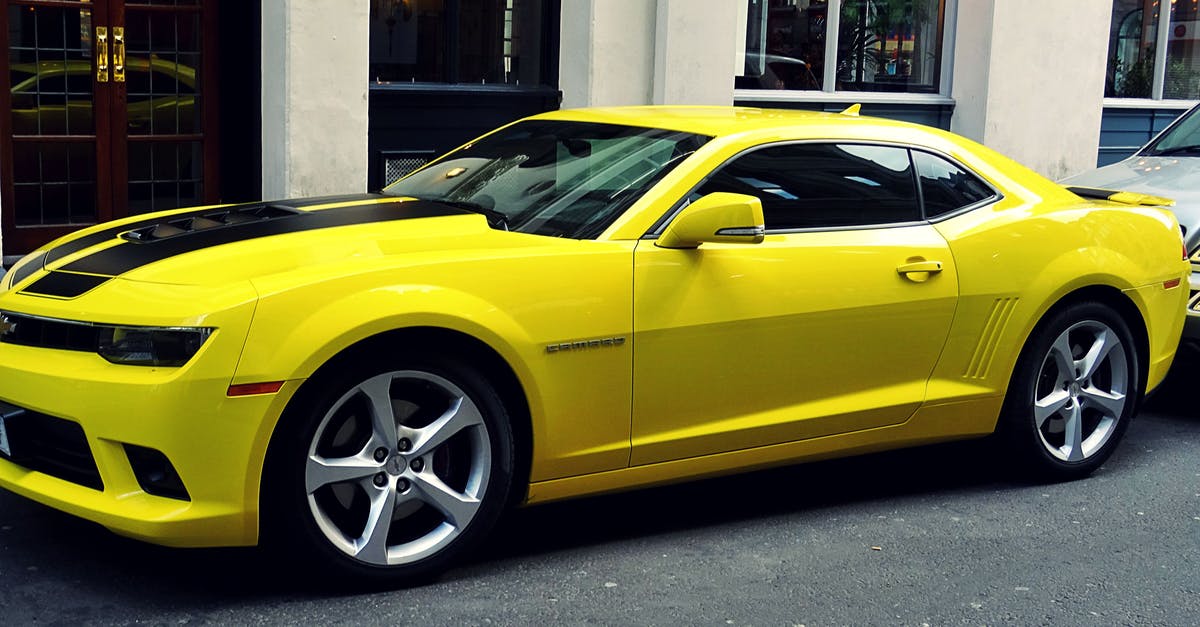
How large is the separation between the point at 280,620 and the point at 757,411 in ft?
6.07

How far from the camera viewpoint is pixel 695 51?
449 inches

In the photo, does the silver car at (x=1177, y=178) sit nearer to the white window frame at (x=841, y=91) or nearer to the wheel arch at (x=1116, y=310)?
the wheel arch at (x=1116, y=310)

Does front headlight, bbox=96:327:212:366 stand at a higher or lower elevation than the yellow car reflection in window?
lower

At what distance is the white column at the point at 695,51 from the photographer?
11.2m

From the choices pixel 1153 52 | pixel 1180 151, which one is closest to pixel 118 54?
pixel 1180 151

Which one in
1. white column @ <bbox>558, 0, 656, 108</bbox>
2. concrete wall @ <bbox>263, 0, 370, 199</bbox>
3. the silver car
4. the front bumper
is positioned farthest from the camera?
white column @ <bbox>558, 0, 656, 108</bbox>

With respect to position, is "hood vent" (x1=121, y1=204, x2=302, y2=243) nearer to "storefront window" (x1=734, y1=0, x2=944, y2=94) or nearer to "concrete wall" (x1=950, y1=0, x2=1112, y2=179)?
"storefront window" (x1=734, y1=0, x2=944, y2=94)

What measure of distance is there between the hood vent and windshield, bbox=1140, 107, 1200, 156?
621 cm

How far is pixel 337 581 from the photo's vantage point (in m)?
4.39

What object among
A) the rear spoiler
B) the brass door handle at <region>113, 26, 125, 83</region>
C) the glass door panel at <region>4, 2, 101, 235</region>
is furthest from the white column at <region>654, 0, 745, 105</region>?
the rear spoiler

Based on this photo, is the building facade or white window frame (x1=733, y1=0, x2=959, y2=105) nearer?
the building facade

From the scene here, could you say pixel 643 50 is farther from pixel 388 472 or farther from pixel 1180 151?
pixel 388 472

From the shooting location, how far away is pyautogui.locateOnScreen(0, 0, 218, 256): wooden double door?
9.33m

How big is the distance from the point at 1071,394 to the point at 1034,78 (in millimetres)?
8270
